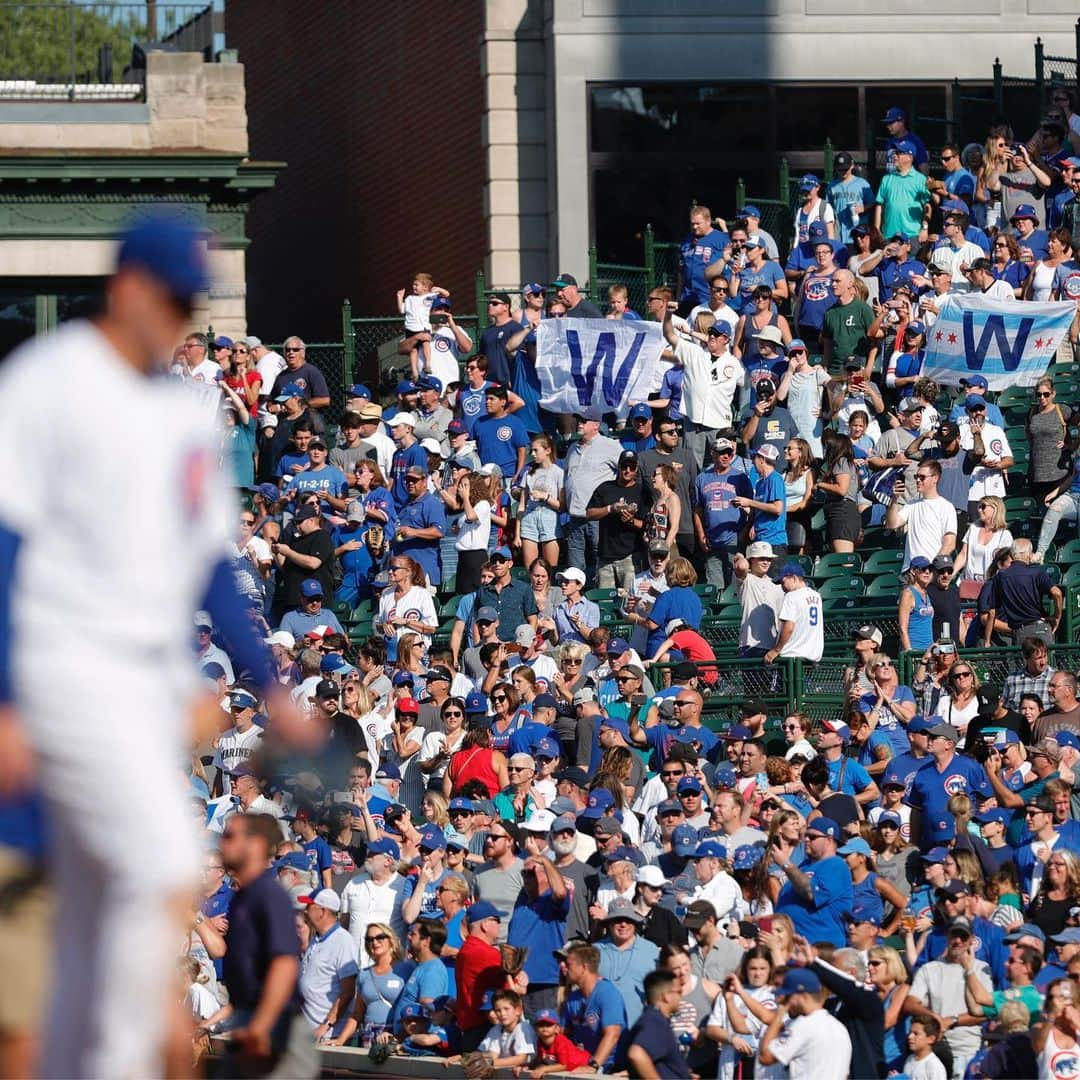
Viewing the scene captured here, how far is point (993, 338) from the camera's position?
2100 cm

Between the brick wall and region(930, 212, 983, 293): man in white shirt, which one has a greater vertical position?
the brick wall

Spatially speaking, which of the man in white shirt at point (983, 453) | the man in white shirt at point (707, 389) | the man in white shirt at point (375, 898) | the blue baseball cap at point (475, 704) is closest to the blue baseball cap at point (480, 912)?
the man in white shirt at point (375, 898)

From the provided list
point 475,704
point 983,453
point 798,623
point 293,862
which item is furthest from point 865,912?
point 983,453

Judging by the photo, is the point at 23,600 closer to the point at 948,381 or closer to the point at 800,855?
the point at 800,855

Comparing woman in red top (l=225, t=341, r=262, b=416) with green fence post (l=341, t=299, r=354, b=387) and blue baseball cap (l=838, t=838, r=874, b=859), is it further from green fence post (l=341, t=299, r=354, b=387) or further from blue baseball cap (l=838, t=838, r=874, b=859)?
blue baseball cap (l=838, t=838, r=874, b=859)

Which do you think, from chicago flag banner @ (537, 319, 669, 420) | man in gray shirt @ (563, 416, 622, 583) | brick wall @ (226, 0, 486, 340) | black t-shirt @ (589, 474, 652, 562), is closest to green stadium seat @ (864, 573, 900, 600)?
black t-shirt @ (589, 474, 652, 562)

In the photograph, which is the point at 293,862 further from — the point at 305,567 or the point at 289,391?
the point at 289,391

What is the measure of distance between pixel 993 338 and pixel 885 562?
2.73m

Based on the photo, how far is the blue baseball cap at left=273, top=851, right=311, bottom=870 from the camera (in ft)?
48.4

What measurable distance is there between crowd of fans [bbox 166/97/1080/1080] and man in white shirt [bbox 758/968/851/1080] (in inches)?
0.8

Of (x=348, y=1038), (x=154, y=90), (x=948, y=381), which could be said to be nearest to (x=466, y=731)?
(x=348, y=1038)

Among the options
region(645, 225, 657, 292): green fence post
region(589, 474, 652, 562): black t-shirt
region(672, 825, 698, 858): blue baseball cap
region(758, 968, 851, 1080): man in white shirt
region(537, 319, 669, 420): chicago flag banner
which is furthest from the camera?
region(645, 225, 657, 292): green fence post

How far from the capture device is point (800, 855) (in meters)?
13.8

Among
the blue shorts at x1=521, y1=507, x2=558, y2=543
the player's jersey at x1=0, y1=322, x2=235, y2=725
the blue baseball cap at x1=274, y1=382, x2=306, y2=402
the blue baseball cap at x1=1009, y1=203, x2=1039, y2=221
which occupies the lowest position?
the blue shorts at x1=521, y1=507, x2=558, y2=543
